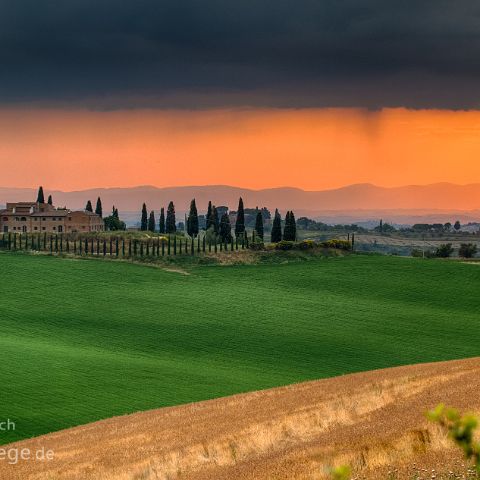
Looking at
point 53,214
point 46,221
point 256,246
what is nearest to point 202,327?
point 256,246

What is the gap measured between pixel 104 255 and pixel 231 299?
138ft

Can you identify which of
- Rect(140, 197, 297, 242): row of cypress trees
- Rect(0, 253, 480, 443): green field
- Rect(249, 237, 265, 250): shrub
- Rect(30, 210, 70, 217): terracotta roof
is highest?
Rect(30, 210, 70, 217): terracotta roof

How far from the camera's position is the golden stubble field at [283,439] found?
15.6m

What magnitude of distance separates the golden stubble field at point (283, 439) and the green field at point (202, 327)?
9595 mm

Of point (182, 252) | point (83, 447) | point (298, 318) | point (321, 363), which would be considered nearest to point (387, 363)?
point (321, 363)

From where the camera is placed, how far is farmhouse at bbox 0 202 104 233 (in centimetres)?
16612

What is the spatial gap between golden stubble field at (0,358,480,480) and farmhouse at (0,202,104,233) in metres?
135

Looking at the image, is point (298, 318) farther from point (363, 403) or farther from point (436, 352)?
point (363, 403)

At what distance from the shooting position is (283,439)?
2172cm

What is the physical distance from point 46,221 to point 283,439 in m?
154

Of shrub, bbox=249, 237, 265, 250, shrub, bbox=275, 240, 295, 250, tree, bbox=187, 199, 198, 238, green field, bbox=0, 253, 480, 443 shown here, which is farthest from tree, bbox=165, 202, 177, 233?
green field, bbox=0, 253, 480, 443

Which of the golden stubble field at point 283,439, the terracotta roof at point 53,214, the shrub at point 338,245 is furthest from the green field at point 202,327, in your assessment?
the terracotta roof at point 53,214

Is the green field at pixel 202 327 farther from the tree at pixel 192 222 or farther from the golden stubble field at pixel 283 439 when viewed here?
the tree at pixel 192 222

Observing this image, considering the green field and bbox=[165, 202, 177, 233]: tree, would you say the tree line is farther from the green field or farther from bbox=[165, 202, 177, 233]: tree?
the green field
